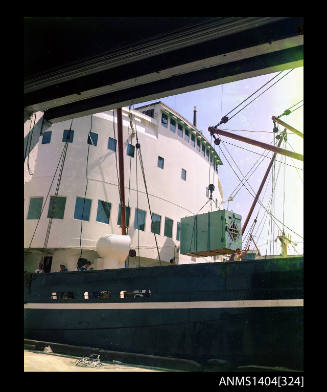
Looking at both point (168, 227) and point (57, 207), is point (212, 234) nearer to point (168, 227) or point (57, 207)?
point (168, 227)

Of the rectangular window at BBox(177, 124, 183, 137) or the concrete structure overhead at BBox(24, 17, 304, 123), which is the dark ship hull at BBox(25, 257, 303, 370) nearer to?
the concrete structure overhead at BBox(24, 17, 304, 123)

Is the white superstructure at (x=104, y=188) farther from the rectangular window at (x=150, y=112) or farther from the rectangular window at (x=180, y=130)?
the rectangular window at (x=180, y=130)

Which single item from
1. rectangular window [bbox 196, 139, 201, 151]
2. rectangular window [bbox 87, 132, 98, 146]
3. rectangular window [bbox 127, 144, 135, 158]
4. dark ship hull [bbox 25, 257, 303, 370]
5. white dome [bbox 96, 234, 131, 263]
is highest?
rectangular window [bbox 196, 139, 201, 151]

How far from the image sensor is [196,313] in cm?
919

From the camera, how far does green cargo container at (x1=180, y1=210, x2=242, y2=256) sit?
16.3 meters

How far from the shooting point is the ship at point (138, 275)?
8602 mm

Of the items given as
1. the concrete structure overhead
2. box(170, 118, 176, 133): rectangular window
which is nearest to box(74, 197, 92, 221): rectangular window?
box(170, 118, 176, 133): rectangular window

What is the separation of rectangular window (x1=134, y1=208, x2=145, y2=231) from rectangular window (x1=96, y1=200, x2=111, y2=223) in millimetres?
1776

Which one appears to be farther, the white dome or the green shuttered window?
the green shuttered window

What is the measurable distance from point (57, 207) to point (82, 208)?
50.7 inches

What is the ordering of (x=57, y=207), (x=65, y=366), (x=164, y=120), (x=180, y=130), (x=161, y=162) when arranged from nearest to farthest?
(x=65, y=366) < (x=57, y=207) < (x=161, y=162) < (x=164, y=120) < (x=180, y=130)

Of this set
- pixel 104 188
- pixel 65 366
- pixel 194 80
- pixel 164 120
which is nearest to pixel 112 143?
pixel 104 188
